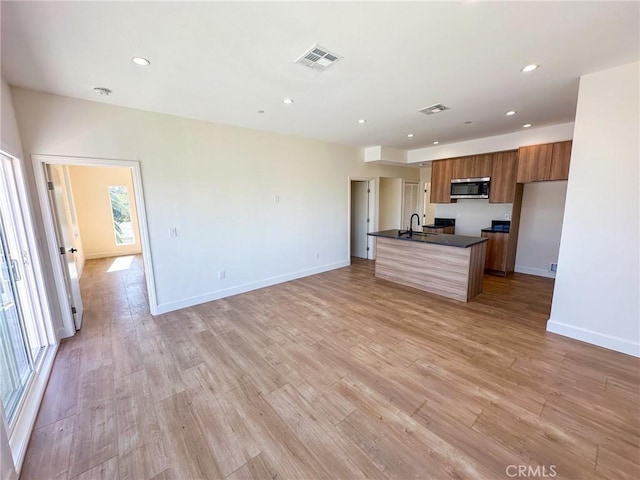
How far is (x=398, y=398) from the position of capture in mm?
2031

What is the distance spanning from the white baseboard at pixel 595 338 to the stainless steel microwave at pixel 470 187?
3.11 m

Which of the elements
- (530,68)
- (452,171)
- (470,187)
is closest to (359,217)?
(452,171)

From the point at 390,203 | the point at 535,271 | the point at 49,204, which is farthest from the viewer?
the point at 390,203

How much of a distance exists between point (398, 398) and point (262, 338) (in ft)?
5.22

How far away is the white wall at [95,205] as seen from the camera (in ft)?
22.6

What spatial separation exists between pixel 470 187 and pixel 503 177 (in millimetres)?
601

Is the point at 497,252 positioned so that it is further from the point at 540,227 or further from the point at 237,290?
the point at 237,290

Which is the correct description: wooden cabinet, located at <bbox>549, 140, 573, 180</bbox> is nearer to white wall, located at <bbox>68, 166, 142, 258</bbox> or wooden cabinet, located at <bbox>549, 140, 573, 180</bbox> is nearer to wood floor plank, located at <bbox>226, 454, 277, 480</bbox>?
wood floor plank, located at <bbox>226, 454, 277, 480</bbox>

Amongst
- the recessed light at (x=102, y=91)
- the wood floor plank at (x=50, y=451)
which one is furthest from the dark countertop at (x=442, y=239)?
the wood floor plank at (x=50, y=451)

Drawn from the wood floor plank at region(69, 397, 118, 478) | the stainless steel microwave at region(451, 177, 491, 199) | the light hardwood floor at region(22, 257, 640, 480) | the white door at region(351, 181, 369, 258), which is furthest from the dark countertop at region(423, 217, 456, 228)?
the wood floor plank at region(69, 397, 118, 478)

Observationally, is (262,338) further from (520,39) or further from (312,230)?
(520,39)

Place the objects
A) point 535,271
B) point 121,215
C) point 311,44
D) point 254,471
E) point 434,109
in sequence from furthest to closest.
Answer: point 121,215 → point 535,271 → point 434,109 → point 311,44 → point 254,471

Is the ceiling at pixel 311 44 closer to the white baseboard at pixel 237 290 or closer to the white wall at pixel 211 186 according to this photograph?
the white wall at pixel 211 186

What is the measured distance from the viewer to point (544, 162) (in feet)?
14.6
